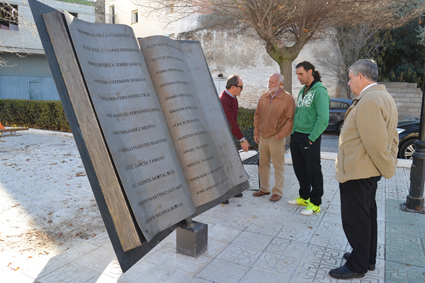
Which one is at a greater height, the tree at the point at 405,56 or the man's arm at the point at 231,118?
the tree at the point at 405,56

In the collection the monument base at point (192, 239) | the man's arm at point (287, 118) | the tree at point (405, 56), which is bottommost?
the monument base at point (192, 239)

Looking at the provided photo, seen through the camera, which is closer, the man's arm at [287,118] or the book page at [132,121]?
the book page at [132,121]

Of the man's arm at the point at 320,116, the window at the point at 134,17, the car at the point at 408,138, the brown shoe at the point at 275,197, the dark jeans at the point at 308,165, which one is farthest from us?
the window at the point at 134,17

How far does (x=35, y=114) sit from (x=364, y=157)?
15.7 meters

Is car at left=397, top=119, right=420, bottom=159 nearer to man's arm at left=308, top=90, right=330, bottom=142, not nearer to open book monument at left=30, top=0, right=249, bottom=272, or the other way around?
man's arm at left=308, top=90, right=330, bottom=142

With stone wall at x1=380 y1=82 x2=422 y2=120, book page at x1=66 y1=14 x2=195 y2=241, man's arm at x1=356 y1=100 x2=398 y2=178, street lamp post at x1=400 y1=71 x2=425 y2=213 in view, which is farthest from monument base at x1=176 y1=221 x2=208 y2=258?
stone wall at x1=380 y1=82 x2=422 y2=120

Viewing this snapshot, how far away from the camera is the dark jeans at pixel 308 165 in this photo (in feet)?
15.1

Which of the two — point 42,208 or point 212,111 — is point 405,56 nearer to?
point 212,111

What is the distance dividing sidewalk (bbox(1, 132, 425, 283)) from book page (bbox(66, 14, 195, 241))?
3.00ft

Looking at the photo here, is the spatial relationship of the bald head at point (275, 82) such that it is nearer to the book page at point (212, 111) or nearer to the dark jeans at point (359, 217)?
the book page at point (212, 111)

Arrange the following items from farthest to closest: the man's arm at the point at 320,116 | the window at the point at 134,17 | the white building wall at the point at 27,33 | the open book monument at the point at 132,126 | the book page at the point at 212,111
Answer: the window at the point at 134,17, the white building wall at the point at 27,33, the man's arm at the point at 320,116, the book page at the point at 212,111, the open book monument at the point at 132,126

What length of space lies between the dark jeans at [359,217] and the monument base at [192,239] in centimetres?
139

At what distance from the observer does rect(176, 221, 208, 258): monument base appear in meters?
3.31

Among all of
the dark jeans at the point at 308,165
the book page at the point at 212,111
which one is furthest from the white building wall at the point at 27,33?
the book page at the point at 212,111
